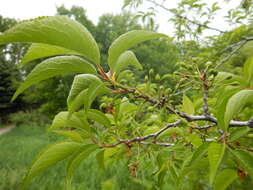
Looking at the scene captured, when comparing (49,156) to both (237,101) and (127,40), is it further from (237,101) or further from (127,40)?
(237,101)

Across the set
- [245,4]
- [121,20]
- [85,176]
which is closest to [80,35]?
[245,4]

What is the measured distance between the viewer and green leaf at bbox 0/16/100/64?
357 mm

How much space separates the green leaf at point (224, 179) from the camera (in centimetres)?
62

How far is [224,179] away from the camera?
63 centimetres

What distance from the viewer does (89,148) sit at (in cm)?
62

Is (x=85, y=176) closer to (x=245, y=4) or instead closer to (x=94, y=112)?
(x=94, y=112)

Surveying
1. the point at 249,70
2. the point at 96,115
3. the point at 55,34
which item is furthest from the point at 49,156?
the point at 249,70

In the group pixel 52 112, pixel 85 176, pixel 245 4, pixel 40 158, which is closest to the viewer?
pixel 40 158

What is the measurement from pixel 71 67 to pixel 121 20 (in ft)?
48.9

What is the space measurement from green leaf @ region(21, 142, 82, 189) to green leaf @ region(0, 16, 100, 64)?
29 cm

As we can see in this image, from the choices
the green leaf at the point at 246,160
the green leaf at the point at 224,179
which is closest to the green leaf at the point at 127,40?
the green leaf at the point at 246,160

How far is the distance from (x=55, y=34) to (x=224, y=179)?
0.67 m

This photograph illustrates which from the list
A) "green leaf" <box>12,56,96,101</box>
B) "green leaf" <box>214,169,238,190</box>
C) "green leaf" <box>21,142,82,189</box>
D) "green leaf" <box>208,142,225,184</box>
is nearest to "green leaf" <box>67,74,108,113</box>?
"green leaf" <box>12,56,96,101</box>

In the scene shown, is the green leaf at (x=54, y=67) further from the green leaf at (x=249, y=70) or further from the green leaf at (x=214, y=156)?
the green leaf at (x=249, y=70)
